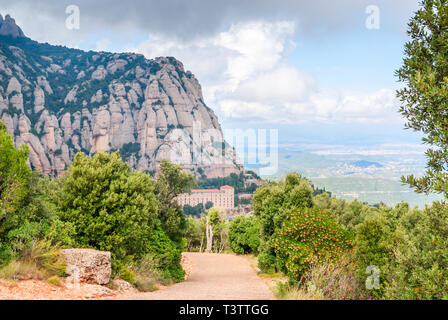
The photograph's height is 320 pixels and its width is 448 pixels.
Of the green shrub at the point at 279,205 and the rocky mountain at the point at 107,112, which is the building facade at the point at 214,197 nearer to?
the rocky mountain at the point at 107,112

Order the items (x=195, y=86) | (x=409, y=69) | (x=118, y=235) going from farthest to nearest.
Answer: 1. (x=195, y=86)
2. (x=118, y=235)
3. (x=409, y=69)

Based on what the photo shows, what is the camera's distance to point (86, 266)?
8953mm

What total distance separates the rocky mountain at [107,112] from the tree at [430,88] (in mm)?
119756

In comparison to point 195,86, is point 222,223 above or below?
below

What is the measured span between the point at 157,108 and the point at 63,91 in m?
50.9

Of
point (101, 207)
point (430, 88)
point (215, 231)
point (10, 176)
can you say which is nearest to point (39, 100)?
point (215, 231)

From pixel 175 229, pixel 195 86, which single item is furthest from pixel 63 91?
pixel 175 229

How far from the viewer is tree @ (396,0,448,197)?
544 centimetres

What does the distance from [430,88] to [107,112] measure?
16114cm

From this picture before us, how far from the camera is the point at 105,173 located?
12.8 meters

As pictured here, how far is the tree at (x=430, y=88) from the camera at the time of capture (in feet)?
17.9

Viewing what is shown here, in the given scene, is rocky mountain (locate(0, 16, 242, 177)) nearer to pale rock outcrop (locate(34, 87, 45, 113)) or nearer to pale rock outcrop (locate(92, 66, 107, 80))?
pale rock outcrop (locate(92, 66, 107, 80))

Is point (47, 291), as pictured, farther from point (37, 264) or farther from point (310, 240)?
point (310, 240)
